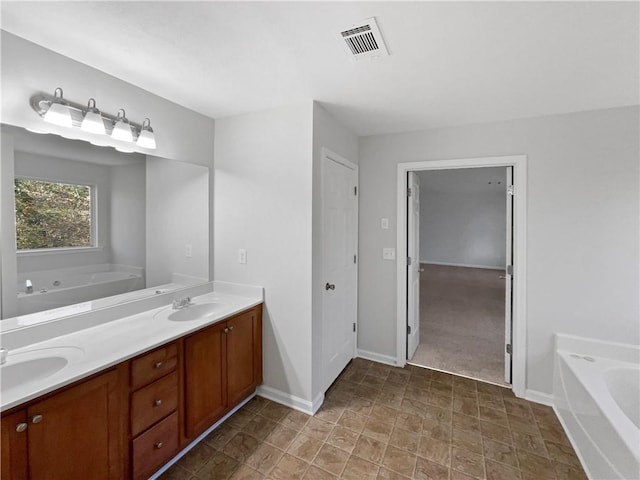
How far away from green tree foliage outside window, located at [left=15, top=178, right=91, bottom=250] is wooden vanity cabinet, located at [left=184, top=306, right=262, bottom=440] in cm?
96

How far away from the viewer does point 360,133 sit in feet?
9.36

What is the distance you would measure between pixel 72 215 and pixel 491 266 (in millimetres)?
10136

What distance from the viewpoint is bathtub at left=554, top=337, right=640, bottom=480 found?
1.37 m

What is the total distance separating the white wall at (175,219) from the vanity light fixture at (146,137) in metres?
0.18

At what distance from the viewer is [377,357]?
9.71 feet

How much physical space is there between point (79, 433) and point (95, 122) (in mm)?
1627

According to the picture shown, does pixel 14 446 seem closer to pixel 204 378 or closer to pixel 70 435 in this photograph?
pixel 70 435

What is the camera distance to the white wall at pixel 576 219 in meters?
2.10

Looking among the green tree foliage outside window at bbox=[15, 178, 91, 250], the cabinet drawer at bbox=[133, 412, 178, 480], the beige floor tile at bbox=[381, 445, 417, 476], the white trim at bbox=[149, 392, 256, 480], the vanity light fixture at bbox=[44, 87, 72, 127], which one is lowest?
the beige floor tile at bbox=[381, 445, 417, 476]

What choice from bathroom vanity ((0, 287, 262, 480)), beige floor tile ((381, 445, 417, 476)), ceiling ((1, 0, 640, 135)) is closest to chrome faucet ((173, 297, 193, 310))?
bathroom vanity ((0, 287, 262, 480))

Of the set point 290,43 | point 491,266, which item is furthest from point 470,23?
point 491,266

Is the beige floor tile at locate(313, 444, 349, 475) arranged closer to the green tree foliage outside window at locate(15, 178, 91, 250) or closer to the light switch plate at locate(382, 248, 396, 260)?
the light switch plate at locate(382, 248, 396, 260)

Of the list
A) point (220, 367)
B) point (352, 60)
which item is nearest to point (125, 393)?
point (220, 367)

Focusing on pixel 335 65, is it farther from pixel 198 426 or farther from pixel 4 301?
→ pixel 198 426
